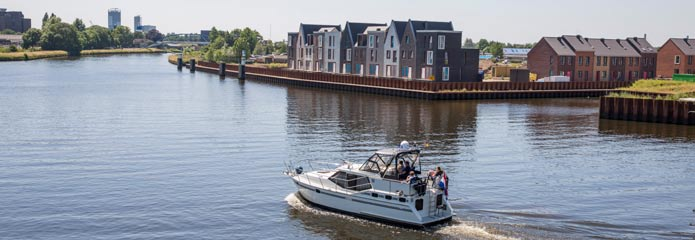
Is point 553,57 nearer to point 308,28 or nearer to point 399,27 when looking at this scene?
point 399,27

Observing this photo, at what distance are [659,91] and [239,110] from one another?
43.7 meters

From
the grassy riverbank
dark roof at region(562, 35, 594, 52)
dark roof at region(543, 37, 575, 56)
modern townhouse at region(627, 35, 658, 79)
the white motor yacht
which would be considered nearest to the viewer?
the white motor yacht

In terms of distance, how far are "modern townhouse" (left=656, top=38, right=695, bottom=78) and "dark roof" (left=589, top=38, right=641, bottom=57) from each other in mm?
8277

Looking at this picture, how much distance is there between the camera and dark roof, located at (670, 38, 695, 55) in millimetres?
140625

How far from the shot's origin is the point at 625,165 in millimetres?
47250

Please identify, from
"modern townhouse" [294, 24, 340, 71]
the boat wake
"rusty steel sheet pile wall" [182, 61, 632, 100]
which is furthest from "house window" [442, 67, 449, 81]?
the boat wake

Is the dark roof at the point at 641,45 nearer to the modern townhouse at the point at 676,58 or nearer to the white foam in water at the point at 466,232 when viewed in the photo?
the modern townhouse at the point at 676,58

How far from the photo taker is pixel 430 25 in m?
Result: 120

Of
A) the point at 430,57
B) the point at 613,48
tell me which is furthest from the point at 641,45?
the point at 430,57

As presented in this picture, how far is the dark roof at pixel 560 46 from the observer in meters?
128

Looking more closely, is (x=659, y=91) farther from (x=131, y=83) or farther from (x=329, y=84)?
(x=131, y=83)

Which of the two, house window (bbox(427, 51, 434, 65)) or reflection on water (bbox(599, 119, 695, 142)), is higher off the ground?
house window (bbox(427, 51, 434, 65))

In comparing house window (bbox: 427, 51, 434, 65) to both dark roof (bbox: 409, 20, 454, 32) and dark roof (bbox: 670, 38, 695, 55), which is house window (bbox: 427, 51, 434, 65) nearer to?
dark roof (bbox: 409, 20, 454, 32)

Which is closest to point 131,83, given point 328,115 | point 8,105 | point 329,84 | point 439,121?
point 329,84
